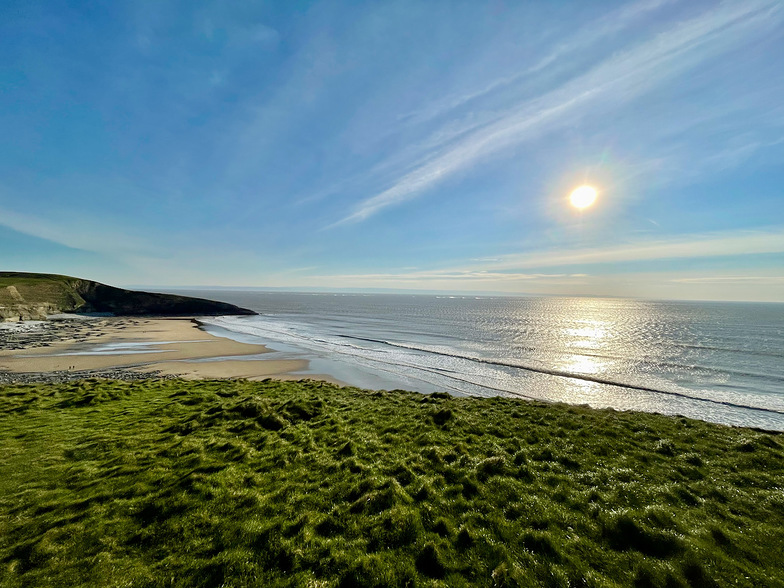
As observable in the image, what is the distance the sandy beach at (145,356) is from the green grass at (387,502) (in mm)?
24040

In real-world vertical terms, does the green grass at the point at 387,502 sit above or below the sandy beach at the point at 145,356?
above

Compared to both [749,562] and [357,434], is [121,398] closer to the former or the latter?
[357,434]

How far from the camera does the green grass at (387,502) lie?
6941mm

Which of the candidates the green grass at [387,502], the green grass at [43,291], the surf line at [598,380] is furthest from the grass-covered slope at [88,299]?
the green grass at [387,502]

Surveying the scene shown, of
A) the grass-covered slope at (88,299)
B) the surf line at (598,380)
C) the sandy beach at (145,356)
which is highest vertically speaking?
the grass-covered slope at (88,299)

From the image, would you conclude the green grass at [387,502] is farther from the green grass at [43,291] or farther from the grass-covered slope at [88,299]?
the green grass at [43,291]

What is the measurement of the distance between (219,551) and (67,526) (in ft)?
15.2

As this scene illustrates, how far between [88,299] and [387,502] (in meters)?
167

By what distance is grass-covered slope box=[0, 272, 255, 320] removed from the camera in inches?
4208

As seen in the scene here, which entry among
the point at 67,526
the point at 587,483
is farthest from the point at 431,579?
the point at 67,526

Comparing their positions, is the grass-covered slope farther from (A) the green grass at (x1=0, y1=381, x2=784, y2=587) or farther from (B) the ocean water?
(A) the green grass at (x1=0, y1=381, x2=784, y2=587)

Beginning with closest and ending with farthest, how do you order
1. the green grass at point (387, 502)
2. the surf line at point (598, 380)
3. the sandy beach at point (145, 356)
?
the green grass at point (387, 502) → the surf line at point (598, 380) → the sandy beach at point (145, 356)

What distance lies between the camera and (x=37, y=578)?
6.79m

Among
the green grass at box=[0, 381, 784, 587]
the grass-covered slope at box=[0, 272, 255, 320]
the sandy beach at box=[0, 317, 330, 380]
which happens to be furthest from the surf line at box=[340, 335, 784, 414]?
the grass-covered slope at box=[0, 272, 255, 320]
